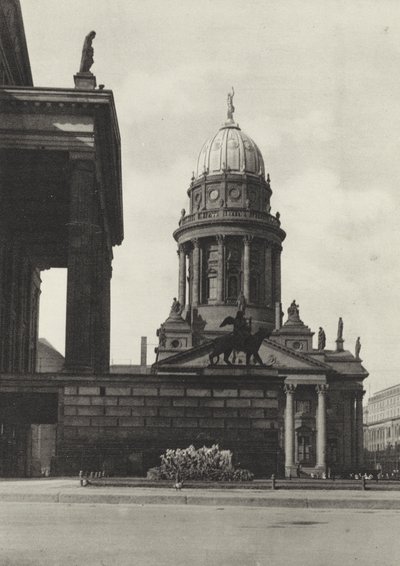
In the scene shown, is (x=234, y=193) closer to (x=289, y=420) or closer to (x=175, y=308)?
(x=175, y=308)

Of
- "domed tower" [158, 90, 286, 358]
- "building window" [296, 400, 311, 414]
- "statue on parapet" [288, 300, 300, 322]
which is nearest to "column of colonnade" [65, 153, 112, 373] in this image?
"building window" [296, 400, 311, 414]

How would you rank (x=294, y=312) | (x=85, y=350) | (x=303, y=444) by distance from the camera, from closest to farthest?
(x=85, y=350) → (x=303, y=444) → (x=294, y=312)

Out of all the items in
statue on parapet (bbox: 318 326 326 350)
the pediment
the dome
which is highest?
the dome

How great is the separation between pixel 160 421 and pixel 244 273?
226 feet

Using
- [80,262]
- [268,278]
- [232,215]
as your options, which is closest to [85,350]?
[80,262]

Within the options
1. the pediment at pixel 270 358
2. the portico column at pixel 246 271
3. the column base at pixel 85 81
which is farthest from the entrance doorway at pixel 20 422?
the portico column at pixel 246 271

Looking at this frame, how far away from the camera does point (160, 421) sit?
4016 centimetres

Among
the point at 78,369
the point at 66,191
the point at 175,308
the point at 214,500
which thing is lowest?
the point at 214,500

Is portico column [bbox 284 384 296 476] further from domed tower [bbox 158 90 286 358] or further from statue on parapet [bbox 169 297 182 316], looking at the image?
statue on parapet [bbox 169 297 182 316]

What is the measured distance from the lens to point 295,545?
13.5 metres

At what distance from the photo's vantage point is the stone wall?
39281 mm

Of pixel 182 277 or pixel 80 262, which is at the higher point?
pixel 182 277

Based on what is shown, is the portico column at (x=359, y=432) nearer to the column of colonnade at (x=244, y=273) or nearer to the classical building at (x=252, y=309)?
the classical building at (x=252, y=309)

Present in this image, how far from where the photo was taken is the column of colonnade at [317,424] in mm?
97562
